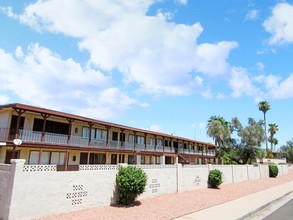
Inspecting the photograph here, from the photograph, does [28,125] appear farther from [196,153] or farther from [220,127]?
[220,127]

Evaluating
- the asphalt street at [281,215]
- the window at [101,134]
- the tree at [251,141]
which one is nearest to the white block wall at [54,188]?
the asphalt street at [281,215]

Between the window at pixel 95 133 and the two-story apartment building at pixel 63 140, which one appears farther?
the window at pixel 95 133

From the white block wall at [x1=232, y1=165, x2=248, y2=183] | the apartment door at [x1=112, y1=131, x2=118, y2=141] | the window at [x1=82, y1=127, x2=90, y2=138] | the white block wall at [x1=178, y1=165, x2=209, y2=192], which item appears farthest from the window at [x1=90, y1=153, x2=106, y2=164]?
the white block wall at [x1=232, y1=165, x2=248, y2=183]

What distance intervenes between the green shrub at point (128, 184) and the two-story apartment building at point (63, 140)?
9192mm

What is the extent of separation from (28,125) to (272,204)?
65.0 feet

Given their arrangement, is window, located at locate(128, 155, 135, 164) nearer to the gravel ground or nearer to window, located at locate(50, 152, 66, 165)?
window, located at locate(50, 152, 66, 165)

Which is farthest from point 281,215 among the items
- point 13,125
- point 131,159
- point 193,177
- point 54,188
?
point 131,159

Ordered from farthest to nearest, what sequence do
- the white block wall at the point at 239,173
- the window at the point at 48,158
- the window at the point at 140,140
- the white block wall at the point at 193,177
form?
the window at the point at 140,140
the white block wall at the point at 239,173
the window at the point at 48,158
the white block wall at the point at 193,177

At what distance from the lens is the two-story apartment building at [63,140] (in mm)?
20078

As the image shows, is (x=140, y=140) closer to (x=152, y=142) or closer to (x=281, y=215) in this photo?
(x=152, y=142)

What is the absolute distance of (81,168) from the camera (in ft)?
40.8

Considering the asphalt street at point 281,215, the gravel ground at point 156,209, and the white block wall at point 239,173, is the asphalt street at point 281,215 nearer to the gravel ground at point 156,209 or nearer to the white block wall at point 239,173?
the gravel ground at point 156,209

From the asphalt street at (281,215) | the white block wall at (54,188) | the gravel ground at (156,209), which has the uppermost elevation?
the white block wall at (54,188)

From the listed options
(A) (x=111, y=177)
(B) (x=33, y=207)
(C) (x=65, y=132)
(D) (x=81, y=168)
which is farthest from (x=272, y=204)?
(C) (x=65, y=132)
